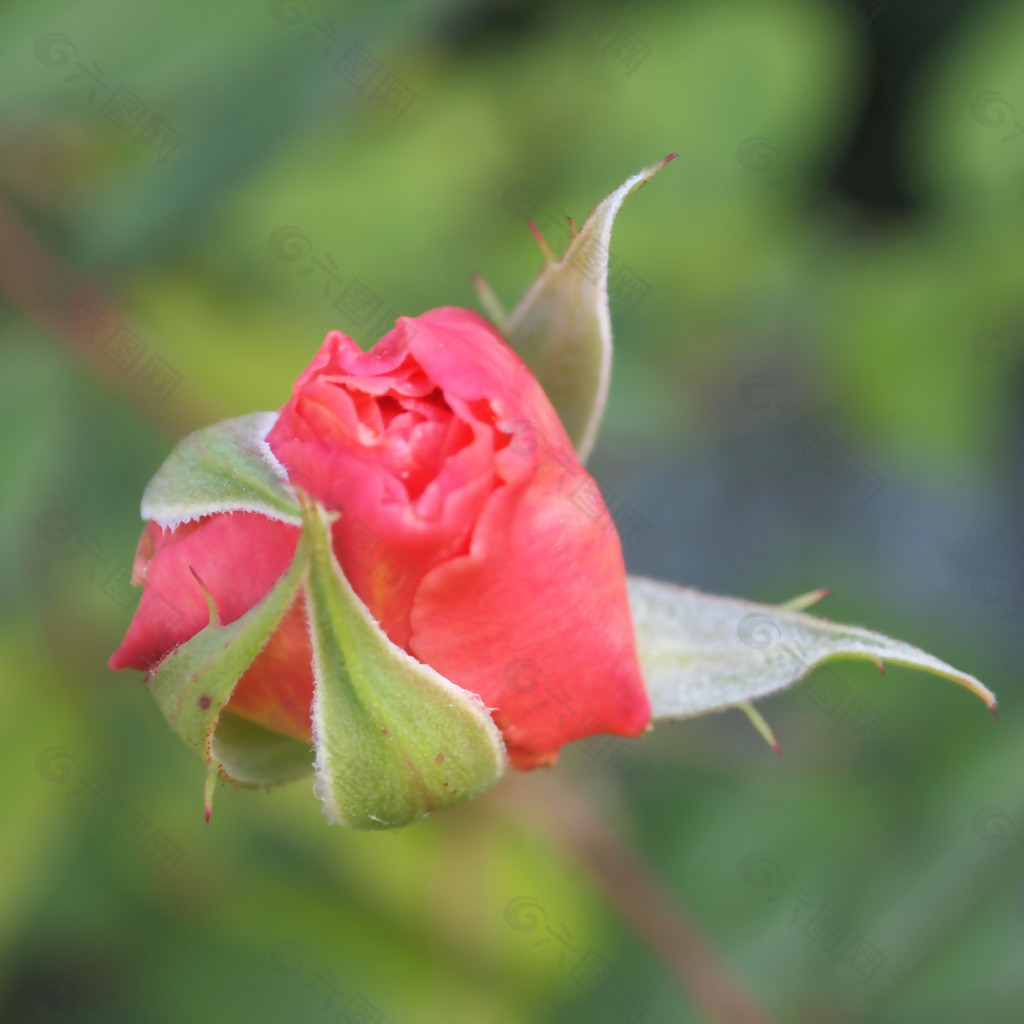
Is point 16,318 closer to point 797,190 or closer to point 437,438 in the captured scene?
point 437,438

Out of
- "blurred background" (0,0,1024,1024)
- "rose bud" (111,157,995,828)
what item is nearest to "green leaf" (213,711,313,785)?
"rose bud" (111,157,995,828)

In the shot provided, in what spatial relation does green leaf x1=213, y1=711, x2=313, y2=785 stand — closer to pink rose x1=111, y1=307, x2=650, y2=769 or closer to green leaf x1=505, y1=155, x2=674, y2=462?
pink rose x1=111, y1=307, x2=650, y2=769

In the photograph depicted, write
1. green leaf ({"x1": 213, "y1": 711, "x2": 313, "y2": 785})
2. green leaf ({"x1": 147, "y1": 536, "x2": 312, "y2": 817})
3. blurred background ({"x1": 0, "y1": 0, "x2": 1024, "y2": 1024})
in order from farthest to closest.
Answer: blurred background ({"x1": 0, "y1": 0, "x2": 1024, "y2": 1024})
green leaf ({"x1": 213, "y1": 711, "x2": 313, "y2": 785})
green leaf ({"x1": 147, "y1": 536, "x2": 312, "y2": 817})

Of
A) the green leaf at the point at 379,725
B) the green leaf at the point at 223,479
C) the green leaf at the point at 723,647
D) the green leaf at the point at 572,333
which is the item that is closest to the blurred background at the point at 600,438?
the green leaf at the point at 572,333

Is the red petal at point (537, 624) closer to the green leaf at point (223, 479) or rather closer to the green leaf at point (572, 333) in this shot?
the green leaf at point (223, 479)

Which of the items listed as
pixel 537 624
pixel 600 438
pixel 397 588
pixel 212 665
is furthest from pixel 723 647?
pixel 600 438

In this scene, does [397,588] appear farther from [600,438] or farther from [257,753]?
[600,438]

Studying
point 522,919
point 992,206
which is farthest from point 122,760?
point 992,206
